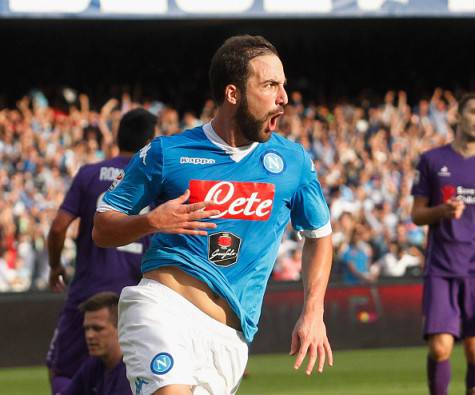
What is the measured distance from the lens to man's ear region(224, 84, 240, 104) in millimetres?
5277

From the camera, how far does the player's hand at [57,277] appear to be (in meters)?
7.94

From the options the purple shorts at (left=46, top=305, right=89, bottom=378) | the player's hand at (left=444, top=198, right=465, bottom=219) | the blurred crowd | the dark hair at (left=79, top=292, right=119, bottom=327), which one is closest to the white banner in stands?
the blurred crowd

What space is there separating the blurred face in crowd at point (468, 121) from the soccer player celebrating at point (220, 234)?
12.8ft

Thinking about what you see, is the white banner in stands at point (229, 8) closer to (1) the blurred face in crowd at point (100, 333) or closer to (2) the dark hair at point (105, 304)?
(2) the dark hair at point (105, 304)

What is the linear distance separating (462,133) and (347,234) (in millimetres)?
8469

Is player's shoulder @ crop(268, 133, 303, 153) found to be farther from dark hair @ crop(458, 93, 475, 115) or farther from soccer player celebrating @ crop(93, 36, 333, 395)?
dark hair @ crop(458, 93, 475, 115)

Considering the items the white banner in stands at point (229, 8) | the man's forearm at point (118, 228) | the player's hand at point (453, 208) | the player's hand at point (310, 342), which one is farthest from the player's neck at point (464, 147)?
the white banner in stands at point (229, 8)

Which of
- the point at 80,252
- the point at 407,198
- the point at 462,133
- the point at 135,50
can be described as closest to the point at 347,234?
the point at 407,198

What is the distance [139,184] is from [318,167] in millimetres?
16066

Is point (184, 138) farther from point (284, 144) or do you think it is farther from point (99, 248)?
point (99, 248)

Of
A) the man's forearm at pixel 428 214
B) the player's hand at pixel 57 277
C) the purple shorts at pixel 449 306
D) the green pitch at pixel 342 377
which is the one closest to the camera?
the player's hand at pixel 57 277

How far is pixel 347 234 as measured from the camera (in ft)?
Answer: 57.8

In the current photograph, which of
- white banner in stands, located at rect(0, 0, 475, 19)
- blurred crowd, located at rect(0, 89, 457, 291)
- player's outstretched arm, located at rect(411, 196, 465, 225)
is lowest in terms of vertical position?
blurred crowd, located at rect(0, 89, 457, 291)

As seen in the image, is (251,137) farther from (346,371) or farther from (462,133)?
(346,371)
